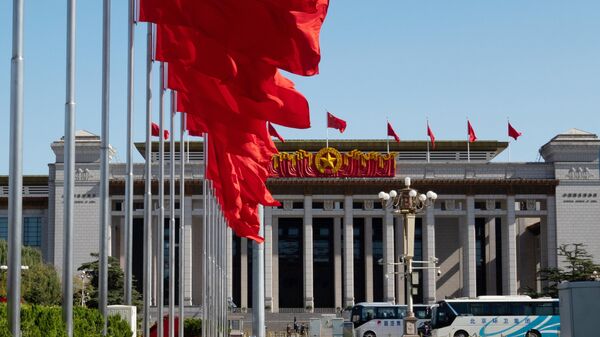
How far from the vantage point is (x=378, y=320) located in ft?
206

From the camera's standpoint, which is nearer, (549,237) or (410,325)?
(410,325)

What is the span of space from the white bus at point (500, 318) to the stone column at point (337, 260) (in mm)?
29905

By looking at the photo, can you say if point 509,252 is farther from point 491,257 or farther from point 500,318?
point 500,318

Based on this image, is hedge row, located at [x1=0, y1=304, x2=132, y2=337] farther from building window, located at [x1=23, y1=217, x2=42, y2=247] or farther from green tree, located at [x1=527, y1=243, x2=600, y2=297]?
building window, located at [x1=23, y1=217, x2=42, y2=247]

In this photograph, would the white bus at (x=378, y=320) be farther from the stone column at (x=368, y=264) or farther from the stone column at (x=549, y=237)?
the stone column at (x=368, y=264)

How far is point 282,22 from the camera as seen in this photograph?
15.8 meters

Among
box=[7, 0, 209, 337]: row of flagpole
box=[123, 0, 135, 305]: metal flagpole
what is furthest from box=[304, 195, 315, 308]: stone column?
box=[123, 0, 135, 305]: metal flagpole

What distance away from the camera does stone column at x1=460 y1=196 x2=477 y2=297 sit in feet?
275

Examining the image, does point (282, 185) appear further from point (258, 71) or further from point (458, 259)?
point (258, 71)

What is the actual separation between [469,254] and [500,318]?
2666 centimetres

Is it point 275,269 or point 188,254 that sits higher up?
point 188,254

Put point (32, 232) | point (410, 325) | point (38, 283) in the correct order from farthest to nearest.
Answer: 1. point (32, 232)
2. point (38, 283)
3. point (410, 325)

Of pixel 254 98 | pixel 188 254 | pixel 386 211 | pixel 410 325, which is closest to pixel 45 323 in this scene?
pixel 254 98

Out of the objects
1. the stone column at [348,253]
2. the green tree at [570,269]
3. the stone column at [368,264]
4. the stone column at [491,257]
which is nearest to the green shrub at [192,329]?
the green tree at [570,269]
